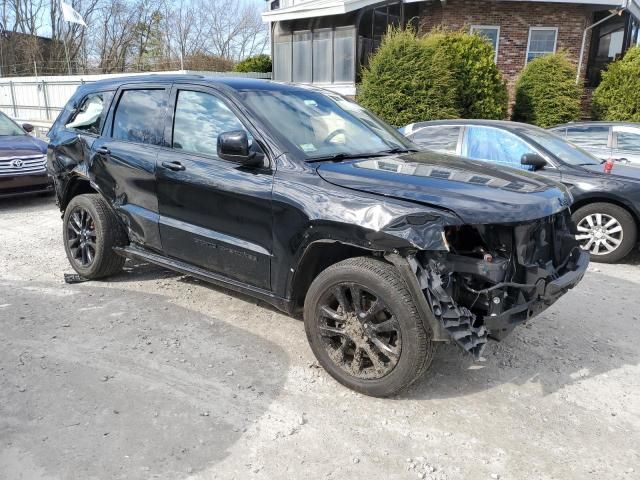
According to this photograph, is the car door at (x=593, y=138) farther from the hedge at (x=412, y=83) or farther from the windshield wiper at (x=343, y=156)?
the windshield wiper at (x=343, y=156)

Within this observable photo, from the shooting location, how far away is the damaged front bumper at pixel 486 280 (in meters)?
2.83

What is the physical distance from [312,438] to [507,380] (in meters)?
1.43

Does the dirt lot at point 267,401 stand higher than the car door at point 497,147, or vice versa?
the car door at point 497,147

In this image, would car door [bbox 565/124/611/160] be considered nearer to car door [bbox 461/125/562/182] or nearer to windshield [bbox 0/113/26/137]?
car door [bbox 461/125/562/182]

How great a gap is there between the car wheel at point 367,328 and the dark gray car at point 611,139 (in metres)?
6.02

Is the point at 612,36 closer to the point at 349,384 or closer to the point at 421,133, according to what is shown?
the point at 421,133

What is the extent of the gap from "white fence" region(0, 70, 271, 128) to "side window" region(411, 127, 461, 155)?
15.4 meters

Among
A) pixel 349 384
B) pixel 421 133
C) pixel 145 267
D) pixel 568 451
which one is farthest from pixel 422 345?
pixel 421 133

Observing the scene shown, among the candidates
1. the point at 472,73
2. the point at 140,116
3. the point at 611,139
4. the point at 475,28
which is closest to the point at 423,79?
the point at 472,73

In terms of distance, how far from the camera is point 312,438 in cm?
285

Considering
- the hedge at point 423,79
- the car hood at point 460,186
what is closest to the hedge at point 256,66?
the hedge at point 423,79

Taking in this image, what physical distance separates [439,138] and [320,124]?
12.1 ft

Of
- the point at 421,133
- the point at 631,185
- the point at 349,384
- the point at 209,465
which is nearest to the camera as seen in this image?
the point at 209,465

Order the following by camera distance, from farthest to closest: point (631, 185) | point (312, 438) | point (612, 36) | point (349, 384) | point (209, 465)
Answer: point (612, 36)
point (631, 185)
point (349, 384)
point (312, 438)
point (209, 465)
